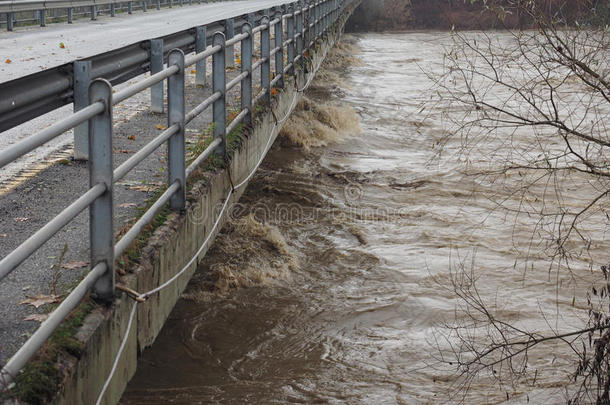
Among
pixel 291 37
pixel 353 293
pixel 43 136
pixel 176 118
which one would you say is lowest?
pixel 353 293

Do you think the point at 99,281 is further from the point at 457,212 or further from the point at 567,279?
the point at 457,212

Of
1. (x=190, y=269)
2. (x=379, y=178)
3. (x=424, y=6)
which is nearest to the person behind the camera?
(x=190, y=269)

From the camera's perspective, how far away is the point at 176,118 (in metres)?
6.06

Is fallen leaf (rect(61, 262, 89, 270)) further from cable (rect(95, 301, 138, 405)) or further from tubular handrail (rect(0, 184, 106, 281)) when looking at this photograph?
tubular handrail (rect(0, 184, 106, 281))

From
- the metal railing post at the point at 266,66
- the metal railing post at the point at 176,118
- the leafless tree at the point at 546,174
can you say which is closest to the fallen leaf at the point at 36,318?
the metal railing post at the point at 176,118

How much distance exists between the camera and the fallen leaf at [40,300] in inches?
175

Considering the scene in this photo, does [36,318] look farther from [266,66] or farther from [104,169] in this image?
[266,66]

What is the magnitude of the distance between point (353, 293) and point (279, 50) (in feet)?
16.6

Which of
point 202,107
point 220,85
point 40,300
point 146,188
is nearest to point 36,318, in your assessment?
point 40,300

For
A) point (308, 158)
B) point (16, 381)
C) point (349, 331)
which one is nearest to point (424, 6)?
point (308, 158)

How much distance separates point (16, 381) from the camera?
3.47 meters

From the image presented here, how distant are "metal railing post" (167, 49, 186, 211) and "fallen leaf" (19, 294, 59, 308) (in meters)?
1.83

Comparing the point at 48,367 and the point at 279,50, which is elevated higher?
the point at 279,50

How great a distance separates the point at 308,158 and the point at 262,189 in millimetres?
2960
